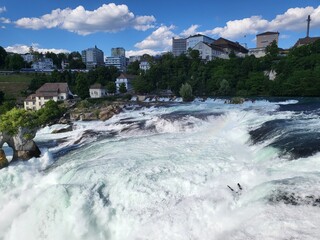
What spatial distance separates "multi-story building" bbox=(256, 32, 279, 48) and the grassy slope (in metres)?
87.6

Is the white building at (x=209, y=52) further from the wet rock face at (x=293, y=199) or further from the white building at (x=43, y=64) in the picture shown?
the wet rock face at (x=293, y=199)

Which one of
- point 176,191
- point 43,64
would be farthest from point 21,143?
point 43,64

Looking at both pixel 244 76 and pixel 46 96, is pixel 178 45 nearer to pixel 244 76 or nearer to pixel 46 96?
pixel 244 76

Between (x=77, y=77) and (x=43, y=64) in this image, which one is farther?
(x=43, y=64)

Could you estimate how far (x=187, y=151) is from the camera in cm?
1609

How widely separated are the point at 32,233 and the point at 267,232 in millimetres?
8312

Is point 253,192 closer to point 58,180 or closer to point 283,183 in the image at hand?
point 283,183

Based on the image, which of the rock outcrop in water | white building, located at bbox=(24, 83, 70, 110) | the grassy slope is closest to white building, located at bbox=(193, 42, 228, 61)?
white building, located at bbox=(24, 83, 70, 110)

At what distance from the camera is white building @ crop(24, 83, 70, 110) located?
54750mm

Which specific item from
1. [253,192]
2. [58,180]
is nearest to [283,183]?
[253,192]

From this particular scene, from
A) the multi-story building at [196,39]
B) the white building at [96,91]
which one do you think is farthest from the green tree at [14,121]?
the multi-story building at [196,39]

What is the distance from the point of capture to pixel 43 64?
4801 inches

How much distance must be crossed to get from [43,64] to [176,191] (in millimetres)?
126510

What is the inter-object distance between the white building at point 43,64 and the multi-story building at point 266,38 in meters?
92.6
